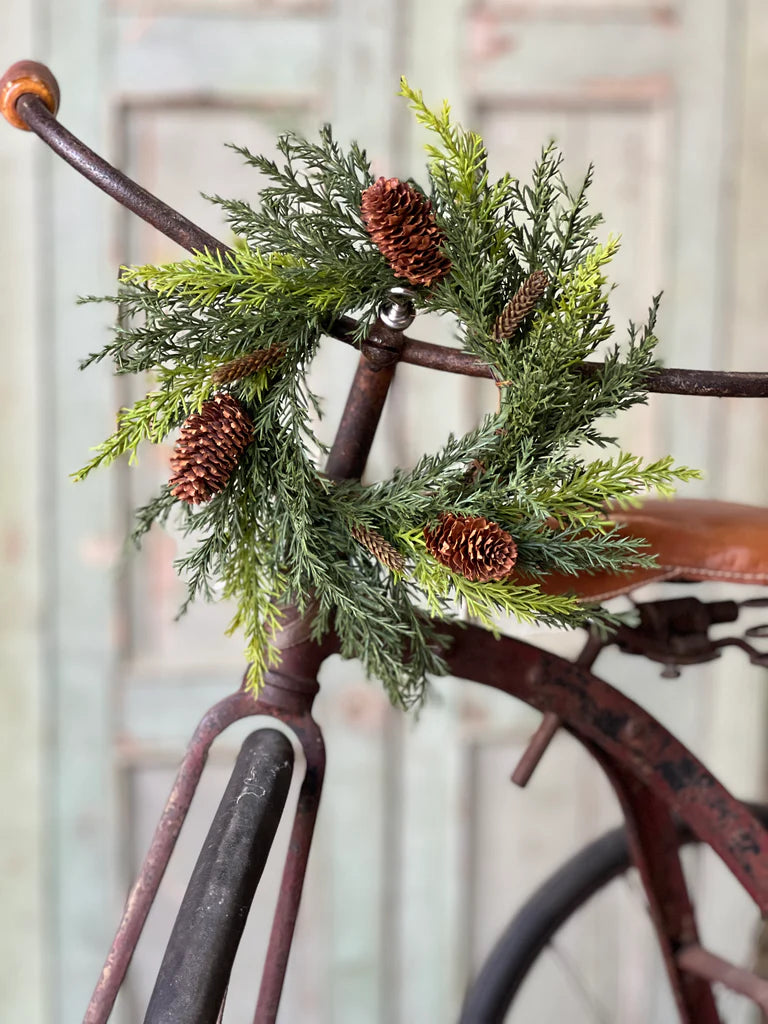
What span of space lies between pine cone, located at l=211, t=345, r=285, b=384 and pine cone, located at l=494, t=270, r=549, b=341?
0.11 m

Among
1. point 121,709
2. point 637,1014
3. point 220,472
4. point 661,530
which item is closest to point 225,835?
point 220,472

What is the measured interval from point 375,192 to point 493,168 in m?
1.01

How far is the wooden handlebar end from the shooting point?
49cm

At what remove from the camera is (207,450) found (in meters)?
0.46

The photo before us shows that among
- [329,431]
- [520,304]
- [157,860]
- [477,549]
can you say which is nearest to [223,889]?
[157,860]

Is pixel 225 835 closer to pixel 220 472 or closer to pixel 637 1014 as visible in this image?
pixel 220 472

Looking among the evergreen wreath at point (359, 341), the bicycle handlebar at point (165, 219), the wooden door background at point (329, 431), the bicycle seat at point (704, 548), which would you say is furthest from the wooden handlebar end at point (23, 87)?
the wooden door background at point (329, 431)

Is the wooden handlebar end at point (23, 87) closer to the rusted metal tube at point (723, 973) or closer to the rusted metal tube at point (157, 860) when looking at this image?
the rusted metal tube at point (157, 860)

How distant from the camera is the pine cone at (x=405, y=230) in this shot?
0.44 metres

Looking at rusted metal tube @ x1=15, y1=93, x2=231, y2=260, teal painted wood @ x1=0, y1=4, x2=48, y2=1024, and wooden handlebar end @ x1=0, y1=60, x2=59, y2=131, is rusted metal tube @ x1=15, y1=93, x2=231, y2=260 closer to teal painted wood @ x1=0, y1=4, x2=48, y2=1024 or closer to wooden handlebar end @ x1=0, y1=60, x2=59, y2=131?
wooden handlebar end @ x1=0, y1=60, x2=59, y2=131

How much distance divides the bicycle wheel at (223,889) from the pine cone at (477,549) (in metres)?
0.15

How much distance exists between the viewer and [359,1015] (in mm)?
1548

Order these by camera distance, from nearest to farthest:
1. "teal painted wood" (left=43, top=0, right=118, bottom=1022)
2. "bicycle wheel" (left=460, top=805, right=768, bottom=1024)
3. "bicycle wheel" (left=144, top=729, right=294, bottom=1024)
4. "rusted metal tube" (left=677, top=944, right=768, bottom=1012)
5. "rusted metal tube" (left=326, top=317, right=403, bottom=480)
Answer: "bicycle wheel" (left=144, top=729, right=294, bottom=1024), "rusted metal tube" (left=326, top=317, right=403, bottom=480), "rusted metal tube" (left=677, top=944, right=768, bottom=1012), "bicycle wheel" (left=460, top=805, right=768, bottom=1024), "teal painted wood" (left=43, top=0, right=118, bottom=1022)

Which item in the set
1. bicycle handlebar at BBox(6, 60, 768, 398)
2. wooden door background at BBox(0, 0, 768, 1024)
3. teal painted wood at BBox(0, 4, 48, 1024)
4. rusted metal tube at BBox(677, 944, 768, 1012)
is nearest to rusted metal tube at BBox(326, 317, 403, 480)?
bicycle handlebar at BBox(6, 60, 768, 398)
